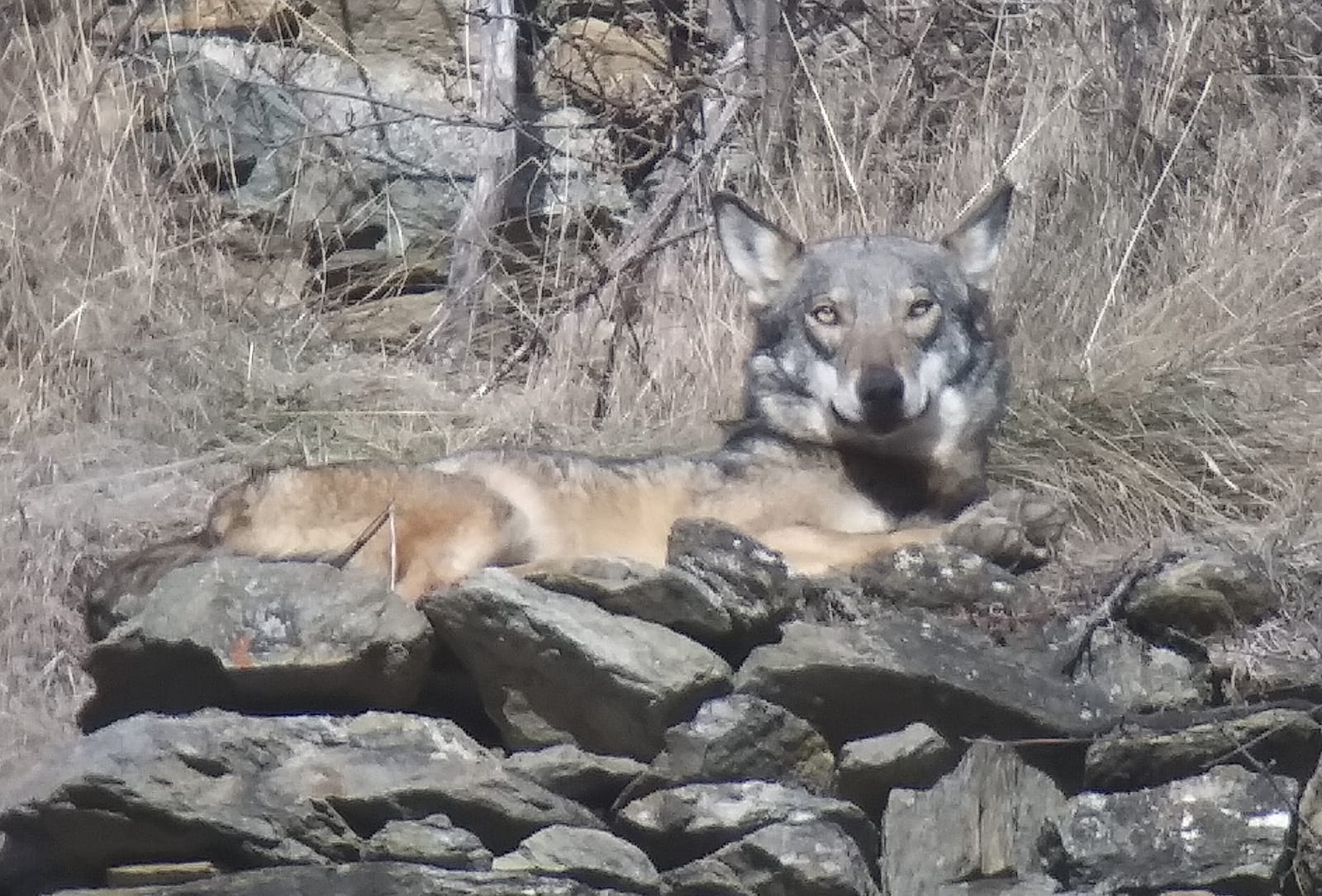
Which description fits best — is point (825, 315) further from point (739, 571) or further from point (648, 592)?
point (648, 592)

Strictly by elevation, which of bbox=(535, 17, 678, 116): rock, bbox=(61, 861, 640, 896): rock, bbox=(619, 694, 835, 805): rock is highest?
bbox=(535, 17, 678, 116): rock

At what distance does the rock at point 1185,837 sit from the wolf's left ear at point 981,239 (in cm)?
207

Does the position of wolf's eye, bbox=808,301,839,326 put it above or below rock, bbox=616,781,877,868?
above

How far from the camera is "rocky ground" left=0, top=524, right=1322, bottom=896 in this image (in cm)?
443

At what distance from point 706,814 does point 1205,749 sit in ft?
4.32

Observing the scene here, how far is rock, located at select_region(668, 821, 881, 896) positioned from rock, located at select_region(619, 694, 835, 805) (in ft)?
0.63

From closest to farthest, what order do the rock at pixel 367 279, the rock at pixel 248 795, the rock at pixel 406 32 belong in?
the rock at pixel 248 795 → the rock at pixel 367 279 → the rock at pixel 406 32

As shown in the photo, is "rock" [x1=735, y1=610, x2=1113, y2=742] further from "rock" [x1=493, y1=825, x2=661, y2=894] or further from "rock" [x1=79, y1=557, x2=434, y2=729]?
"rock" [x1=79, y1=557, x2=434, y2=729]

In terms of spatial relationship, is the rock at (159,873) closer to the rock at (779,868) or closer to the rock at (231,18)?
the rock at (779,868)

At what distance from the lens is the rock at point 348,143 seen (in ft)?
30.1

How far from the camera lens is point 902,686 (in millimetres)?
4691

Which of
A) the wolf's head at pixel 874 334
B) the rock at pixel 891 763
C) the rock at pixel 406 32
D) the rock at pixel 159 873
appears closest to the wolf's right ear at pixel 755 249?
the wolf's head at pixel 874 334

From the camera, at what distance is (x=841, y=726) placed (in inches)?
189

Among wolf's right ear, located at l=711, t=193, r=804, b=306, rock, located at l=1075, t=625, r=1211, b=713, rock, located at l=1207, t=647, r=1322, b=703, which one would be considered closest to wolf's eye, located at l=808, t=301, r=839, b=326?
wolf's right ear, located at l=711, t=193, r=804, b=306
